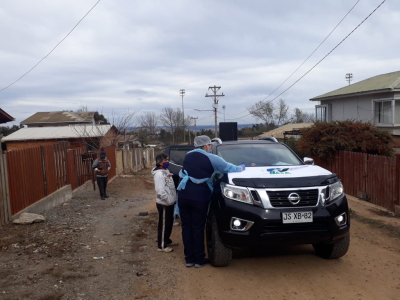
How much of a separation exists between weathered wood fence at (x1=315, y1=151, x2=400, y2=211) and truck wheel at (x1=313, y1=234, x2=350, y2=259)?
4.86 m

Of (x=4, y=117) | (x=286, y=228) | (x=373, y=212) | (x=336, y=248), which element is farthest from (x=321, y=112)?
(x=286, y=228)

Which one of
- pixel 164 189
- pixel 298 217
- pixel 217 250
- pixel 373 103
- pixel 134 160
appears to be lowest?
pixel 134 160

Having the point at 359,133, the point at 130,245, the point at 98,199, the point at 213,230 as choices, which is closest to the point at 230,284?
the point at 213,230

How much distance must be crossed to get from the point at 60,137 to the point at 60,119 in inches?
598

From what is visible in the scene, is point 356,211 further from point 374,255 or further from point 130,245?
point 130,245

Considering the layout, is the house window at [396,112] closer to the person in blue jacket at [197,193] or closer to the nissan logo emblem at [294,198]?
the person in blue jacket at [197,193]

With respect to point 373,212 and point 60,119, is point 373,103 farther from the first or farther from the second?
point 60,119

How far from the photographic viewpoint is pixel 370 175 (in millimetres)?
11133

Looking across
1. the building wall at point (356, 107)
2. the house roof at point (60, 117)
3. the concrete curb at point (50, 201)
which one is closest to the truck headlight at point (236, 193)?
the concrete curb at point (50, 201)

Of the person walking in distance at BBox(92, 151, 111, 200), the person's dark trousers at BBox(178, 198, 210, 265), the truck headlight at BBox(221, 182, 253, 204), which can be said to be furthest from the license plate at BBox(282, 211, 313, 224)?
the person walking in distance at BBox(92, 151, 111, 200)

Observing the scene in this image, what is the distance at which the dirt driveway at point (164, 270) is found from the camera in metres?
4.54

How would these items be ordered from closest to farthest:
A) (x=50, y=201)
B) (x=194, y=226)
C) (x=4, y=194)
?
(x=194, y=226) → (x=4, y=194) → (x=50, y=201)

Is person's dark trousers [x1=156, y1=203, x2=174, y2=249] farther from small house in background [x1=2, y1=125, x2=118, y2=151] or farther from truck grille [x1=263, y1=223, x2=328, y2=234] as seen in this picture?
small house in background [x1=2, y1=125, x2=118, y2=151]

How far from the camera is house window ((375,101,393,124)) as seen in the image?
2069 cm
